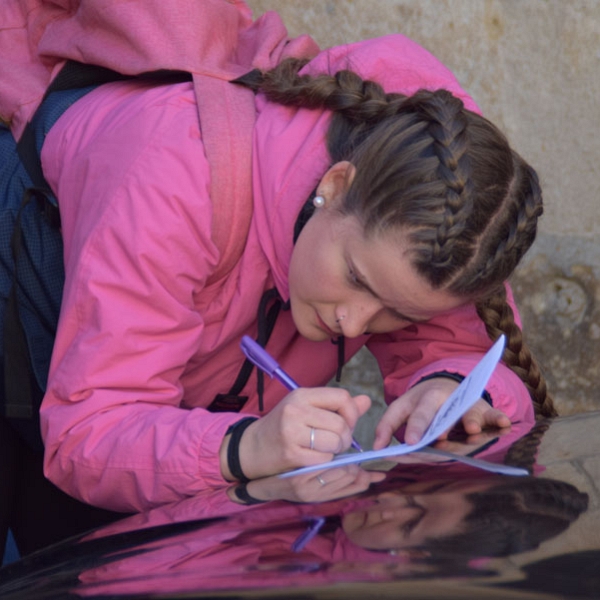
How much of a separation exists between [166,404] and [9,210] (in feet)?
1.42

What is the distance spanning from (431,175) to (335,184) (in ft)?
0.53

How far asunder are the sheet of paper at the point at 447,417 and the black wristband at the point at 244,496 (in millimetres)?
52

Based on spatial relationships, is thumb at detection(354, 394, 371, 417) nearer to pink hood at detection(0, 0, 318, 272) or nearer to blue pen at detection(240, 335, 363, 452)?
blue pen at detection(240, 335, 363, 452)

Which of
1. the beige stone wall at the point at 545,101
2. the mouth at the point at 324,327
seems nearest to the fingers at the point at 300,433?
the mouth at the point at 324,327

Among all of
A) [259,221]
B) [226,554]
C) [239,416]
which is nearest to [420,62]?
[259,221]

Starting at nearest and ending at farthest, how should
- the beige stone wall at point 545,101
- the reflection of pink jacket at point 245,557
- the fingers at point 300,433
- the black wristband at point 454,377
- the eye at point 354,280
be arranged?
1. the reflection of pink jacket at point 245,557
2. the fingers at point 300,433
3. the eye at point 354,280
4. the black wristband at point 454,377
5. the beige stone wall at point 545,101

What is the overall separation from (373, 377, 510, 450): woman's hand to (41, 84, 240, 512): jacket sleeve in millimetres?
242

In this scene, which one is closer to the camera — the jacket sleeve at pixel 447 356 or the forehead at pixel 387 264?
the forehead at pixel 387 264

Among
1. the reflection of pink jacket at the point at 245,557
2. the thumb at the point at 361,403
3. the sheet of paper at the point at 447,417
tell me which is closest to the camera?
the reflection of pink jacket at the point at 245,557

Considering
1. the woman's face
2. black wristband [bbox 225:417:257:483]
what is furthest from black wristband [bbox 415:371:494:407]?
black wristband [bbox 225:417:257:483]

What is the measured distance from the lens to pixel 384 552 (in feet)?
2.32

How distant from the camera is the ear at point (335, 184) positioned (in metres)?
1.42

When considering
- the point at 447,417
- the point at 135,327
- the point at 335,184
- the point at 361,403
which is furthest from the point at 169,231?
the point at 447,417

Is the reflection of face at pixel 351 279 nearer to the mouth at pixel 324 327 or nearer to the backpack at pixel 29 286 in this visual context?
the mouth at pixel 324 327
